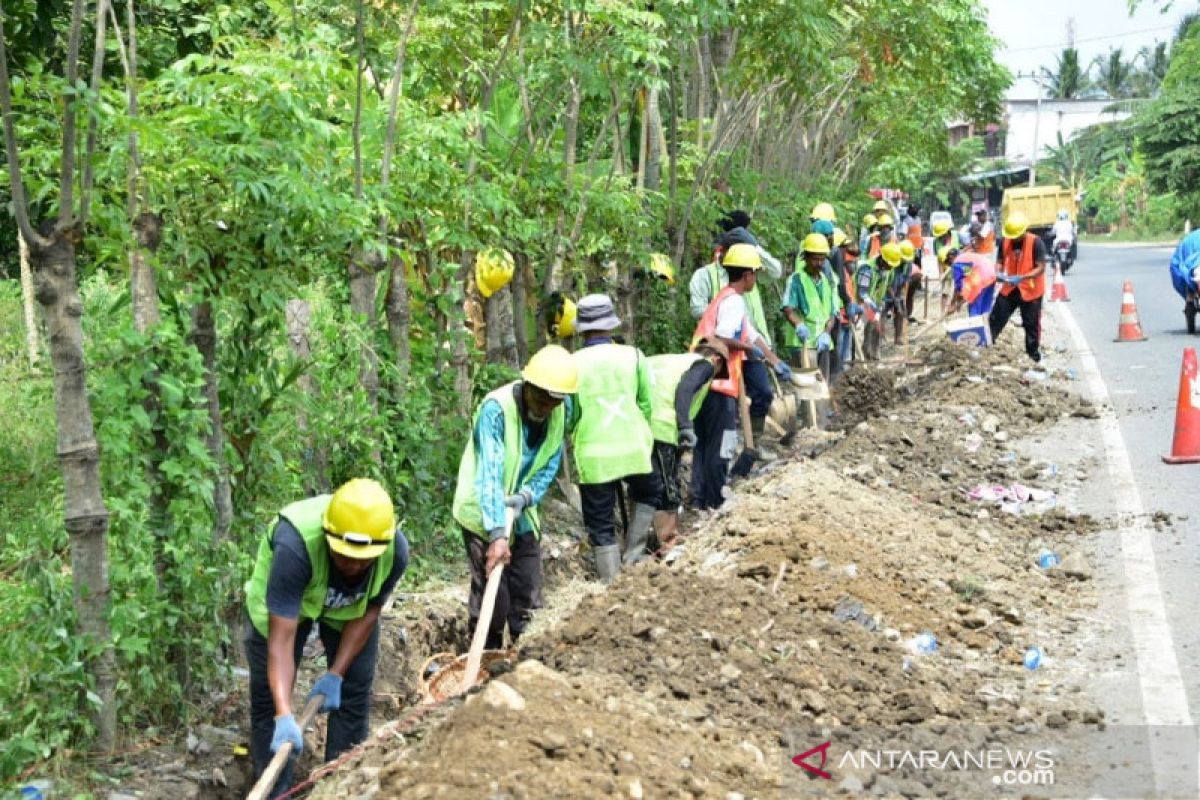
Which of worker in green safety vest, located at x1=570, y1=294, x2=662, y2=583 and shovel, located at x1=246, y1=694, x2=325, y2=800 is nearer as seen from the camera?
shovel, located at x1=246, y1=694, x2=325, y2=800

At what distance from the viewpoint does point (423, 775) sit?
5.02 m

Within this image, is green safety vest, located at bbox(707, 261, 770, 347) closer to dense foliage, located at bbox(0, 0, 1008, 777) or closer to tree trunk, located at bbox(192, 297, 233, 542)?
dense foliage, located at bbox(0, 0, 1008, 777)

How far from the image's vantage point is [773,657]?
6.43 metres

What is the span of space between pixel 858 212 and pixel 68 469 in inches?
902

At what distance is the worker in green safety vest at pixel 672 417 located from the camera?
10047 mm

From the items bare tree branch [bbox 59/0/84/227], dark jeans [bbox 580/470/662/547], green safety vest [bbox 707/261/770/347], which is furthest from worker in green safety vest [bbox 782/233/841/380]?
bare tree branch [bbox 59/0/84/227]

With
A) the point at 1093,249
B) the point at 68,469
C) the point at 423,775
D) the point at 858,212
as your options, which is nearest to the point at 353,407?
the point at 68,469

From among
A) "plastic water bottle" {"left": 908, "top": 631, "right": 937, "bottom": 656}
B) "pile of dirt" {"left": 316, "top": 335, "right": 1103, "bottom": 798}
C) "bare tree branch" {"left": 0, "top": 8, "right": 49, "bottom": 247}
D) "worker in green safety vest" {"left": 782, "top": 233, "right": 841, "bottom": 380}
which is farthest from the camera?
"worker in green safety vest" {"left": 782, "top": 233, "right": 841, "bottom": 380}

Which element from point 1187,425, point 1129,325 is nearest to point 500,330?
point 1187,425

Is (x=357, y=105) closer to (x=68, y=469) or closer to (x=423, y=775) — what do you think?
(x=68, y=469)

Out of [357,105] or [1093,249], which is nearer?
[357,105]

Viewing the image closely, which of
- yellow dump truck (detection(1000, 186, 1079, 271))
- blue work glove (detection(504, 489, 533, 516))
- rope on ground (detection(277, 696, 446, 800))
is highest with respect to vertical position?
blue work glove (detection(504, 489, 533, 516))

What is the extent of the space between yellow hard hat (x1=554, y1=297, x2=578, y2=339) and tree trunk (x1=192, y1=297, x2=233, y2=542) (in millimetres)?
4127

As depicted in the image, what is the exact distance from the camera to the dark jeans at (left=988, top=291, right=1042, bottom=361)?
17.4 m
